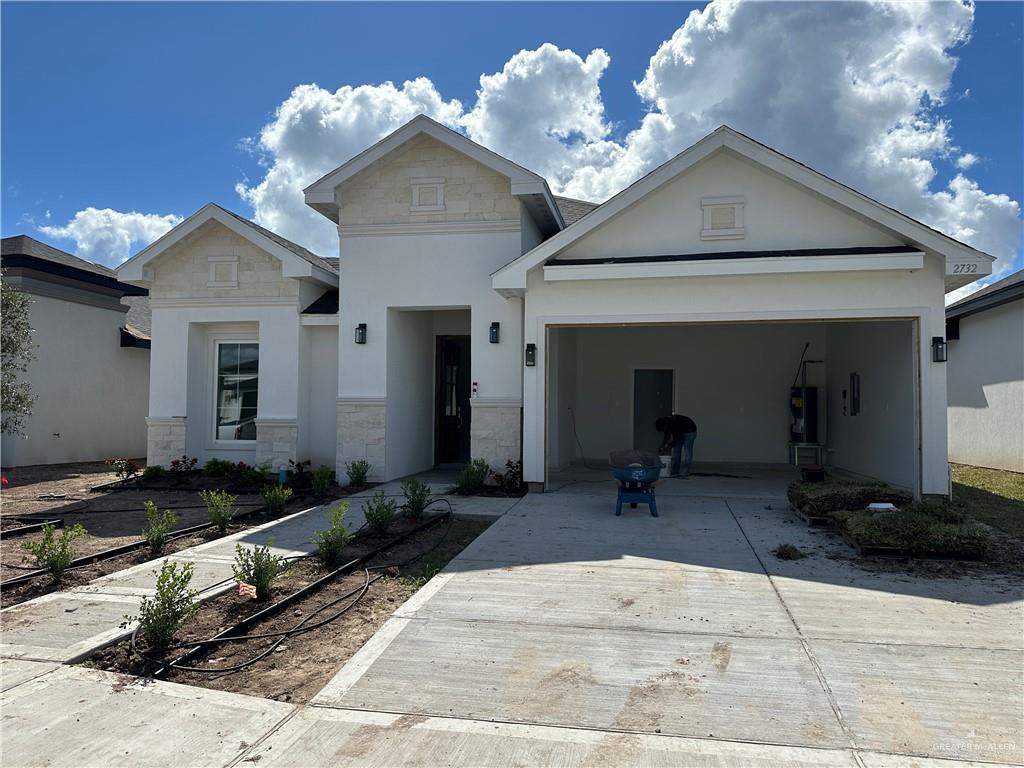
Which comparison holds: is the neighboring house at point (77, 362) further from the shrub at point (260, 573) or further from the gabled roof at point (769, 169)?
the shrub at point (260, 573)

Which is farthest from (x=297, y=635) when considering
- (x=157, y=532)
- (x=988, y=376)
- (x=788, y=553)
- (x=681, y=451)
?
(x=988, y=376)

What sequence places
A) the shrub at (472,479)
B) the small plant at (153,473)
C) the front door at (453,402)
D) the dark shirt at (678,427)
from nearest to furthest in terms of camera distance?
the shrub at (472,479)
the small plant at (153,473)
the dark shirt at (678,427)
the front door at (453,402)

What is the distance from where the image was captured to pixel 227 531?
8266 millimetres

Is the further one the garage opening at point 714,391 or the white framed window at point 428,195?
the garage opening at point 714,391

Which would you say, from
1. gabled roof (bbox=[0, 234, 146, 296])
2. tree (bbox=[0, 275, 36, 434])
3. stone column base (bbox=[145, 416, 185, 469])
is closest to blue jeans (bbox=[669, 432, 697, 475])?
stone column base (bbox=[145, 416, 185, 469])

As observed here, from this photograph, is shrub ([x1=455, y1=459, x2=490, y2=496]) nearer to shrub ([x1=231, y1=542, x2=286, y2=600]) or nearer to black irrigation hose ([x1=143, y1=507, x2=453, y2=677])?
black irrigation hose ([x1=143, y1=507, x2=453, y2=677])

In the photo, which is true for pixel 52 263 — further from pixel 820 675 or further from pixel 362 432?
pixel 820 675

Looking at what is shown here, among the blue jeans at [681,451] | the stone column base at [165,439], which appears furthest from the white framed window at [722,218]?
the stone column base at [165,439]

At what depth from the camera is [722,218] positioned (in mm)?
10242

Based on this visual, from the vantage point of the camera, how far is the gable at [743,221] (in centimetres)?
998

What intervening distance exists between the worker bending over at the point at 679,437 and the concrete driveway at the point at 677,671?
6622mm

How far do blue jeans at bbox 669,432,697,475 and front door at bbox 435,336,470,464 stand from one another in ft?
15.0

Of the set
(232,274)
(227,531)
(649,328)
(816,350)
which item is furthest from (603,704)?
(816,350)

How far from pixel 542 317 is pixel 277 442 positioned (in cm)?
573
